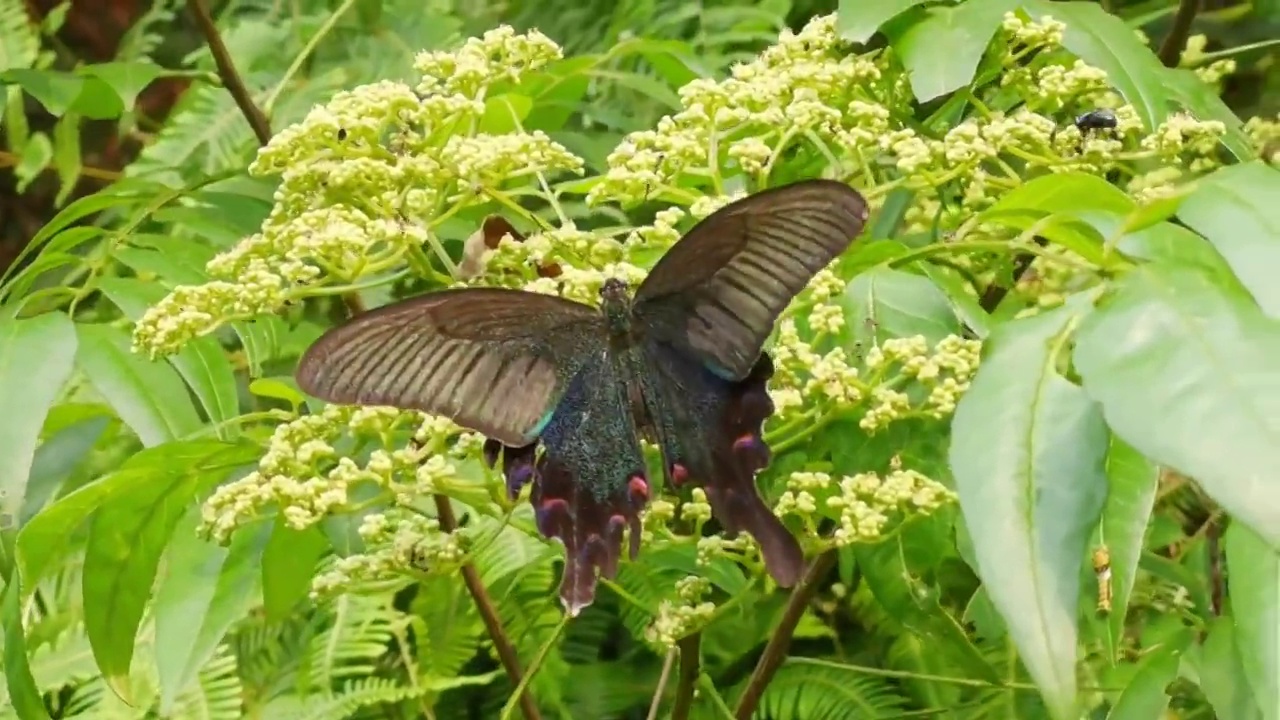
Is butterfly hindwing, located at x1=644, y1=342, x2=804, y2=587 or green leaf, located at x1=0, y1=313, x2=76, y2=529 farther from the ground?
green leaf, located at x1=0, y1=313, x2=76, y2=529

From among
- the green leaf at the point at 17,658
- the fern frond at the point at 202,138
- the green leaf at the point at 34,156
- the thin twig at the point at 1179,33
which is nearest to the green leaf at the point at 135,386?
the green leaf at the point at 17,658

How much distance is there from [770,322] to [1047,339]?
18 cm

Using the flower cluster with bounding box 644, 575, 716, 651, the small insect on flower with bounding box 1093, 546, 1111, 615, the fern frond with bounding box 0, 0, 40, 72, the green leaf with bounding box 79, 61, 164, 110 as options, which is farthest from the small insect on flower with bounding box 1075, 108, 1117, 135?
the fern frond with bounding box 0, 0, 40, 72

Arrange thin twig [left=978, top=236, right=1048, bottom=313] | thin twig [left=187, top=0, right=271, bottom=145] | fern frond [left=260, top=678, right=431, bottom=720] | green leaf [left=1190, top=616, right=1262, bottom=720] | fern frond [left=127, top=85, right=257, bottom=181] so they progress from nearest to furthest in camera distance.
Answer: green leaf [left=1190, top=616, right=1262, bottom=720] → thin twig [left=978, top=236, right=1048, bottom=313] → thin twig [left=187, top=0, right=271, bottom=145] → fern frond [left=260, top=678, right=431, bottom=720] → fern frond [left=127, top=85, right=257, bottom=181]

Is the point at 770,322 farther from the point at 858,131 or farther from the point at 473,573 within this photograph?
the point at 473,573

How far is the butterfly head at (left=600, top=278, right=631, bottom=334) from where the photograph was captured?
633 millimetres

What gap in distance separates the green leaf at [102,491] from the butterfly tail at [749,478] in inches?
9.6

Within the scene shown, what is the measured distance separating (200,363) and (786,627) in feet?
1.25

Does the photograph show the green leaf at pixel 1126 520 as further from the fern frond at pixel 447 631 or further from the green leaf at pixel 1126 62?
the fern frond at pixel 447 631

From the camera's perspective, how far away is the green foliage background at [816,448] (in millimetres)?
414

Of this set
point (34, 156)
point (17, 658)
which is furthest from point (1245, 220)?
point (34, 156)

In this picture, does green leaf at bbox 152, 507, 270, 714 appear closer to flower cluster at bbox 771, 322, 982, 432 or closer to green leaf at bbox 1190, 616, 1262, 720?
flower cluster at bbox 771, 322, 982, 432

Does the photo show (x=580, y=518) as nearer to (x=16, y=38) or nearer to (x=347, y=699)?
(x=347, y=699)

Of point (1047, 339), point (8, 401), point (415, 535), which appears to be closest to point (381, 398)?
point (415, 535)
